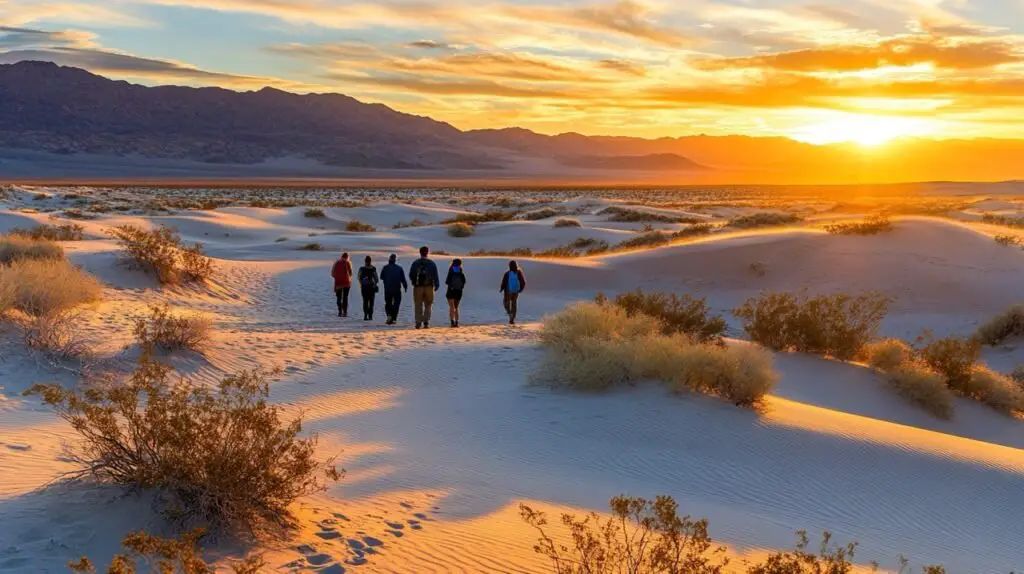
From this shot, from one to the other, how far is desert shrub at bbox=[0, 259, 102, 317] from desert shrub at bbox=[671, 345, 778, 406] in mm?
8310

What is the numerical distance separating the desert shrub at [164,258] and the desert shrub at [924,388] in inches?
596

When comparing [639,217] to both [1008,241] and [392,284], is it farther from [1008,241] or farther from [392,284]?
[392,284]

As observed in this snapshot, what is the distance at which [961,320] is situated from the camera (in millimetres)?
18922

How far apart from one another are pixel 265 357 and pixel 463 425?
13.8 ft

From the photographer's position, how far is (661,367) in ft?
31.9

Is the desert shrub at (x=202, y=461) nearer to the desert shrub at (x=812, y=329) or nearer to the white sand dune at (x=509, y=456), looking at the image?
the white sand dune at (x=509, y=456)

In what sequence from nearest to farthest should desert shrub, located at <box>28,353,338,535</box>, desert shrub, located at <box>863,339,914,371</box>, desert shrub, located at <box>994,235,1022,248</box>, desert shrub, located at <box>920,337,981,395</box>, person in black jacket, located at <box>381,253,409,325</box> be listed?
desert shrub, located at <box>28,353,338,535</box> < desert shrub, located at <box>920,337,981,395</box> < desert shrub, located at <box>863,339,914,371</box> < person in black jacket, located at <box>381,253,409,325</box> < desert shrub, located at <box>994,235,1022,248</box>

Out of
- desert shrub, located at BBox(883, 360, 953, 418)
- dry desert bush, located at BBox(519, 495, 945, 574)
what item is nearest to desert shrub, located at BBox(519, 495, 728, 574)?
dry desert bush, located at BBox(519, 495, 945, 574)

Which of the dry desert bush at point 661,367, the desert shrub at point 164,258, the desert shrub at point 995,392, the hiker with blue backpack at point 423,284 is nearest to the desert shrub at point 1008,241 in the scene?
the desert shrub at point 995,392

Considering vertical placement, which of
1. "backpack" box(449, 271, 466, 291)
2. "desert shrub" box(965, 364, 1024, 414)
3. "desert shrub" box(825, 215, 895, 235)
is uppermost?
"desert shrub" box(825, 215, 895, 235)

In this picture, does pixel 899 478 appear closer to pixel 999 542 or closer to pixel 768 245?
pixel 999 542

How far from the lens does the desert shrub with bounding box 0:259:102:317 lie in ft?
Result: 35.2

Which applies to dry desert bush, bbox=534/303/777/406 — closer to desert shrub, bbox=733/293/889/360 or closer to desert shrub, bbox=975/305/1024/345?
desert shrub, bbox=733/293/889/360

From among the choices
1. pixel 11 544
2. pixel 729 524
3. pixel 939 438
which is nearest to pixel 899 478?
pixel 939 438
